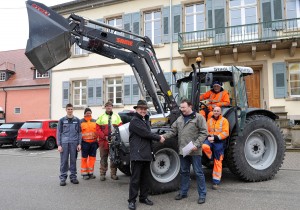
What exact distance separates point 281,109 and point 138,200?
10.9m

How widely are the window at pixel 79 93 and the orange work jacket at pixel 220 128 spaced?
1444cm

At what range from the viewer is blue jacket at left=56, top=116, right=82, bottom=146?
687 centimetres

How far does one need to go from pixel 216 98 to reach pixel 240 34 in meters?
9.27

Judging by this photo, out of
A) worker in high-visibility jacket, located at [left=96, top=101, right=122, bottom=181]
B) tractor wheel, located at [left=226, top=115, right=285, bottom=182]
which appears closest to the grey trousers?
worker in high-visibility jacket, located at [left=96, top=101, right=122, bottom=181]

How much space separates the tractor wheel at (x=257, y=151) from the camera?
6.19 metres

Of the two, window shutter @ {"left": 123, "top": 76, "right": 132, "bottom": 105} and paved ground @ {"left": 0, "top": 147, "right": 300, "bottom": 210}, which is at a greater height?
window shutter @ {"left": 123, "top": 76, "right": 132, "bottom": 105}

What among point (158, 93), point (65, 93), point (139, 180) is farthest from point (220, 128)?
point (65, 93)

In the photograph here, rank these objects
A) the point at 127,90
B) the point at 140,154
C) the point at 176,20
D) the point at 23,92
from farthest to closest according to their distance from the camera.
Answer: the point at 23,92
the point at 127,90
the point at 176,20
the point at 140,154

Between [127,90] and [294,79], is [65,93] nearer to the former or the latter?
[127,90]

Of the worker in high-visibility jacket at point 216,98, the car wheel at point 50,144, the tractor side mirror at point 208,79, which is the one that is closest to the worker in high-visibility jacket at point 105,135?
the worker in high-visibility jacket at point 216,98

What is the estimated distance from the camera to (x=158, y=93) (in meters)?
6.84

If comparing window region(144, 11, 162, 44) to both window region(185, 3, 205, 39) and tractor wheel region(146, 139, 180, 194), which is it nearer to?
window region(185, 3, 205, 39)

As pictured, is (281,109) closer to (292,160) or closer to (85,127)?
(292,160)

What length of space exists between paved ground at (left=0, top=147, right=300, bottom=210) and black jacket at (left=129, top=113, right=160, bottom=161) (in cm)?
85
